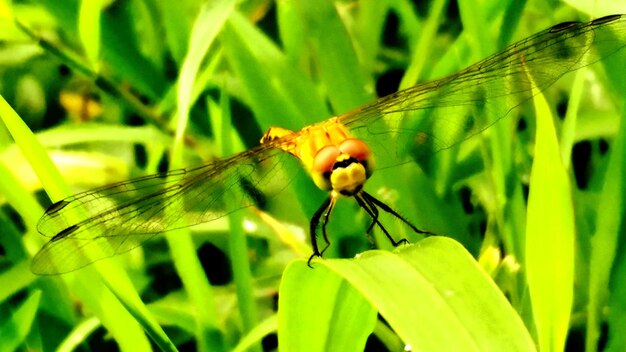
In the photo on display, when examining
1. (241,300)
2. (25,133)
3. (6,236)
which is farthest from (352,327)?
(6,236)

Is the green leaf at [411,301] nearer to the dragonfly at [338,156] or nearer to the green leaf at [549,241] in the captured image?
the green leaf at [549,241]

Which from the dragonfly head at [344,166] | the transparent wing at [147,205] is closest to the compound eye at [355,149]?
the dragonfly head at [344,166]

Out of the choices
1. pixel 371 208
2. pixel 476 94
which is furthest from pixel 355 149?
pixel 476 94

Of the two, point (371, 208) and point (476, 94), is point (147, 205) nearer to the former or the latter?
point (371, 208)

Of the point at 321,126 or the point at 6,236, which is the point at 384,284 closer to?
the point at 321,126

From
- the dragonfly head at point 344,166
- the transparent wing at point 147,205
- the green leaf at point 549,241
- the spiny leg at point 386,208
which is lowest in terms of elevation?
the green leaf at point 549,241

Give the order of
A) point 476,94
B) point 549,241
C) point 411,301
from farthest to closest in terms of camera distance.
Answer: point 476,94, point 549,241, point 411,301
